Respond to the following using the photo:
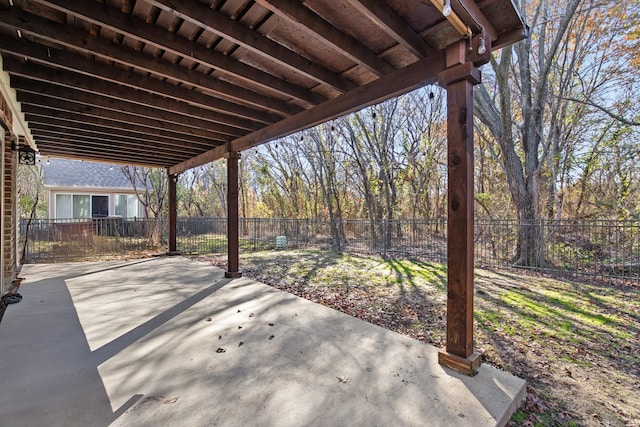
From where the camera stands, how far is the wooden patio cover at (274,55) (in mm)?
2023

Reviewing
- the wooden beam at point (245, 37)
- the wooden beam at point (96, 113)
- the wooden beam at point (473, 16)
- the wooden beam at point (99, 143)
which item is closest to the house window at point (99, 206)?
the wooden beam at point (99, 143)

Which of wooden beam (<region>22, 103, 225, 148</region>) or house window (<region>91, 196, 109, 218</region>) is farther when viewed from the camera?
house window (<region>91, 196, 109, 218</region>)

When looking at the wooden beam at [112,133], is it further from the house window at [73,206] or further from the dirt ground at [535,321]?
the house window at [73,206]

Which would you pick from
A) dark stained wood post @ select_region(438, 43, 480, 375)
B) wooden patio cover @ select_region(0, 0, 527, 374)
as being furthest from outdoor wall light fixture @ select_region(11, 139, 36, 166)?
dark stained wood post @ select_region(438, 43, 480, 375)

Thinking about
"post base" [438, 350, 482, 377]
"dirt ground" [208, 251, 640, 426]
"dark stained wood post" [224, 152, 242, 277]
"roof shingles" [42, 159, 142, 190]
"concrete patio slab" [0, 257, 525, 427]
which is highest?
"roof shingles" [42, 159, 142, 190]

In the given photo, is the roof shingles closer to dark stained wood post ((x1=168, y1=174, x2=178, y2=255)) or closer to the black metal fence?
the black metal fence

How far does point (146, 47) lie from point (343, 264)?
5.75 metres

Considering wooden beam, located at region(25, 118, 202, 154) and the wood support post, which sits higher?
wooden beam, located at region(25, 118, 202, 154)

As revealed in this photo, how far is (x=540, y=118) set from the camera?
276 inches

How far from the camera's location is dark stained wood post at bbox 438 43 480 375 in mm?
2141

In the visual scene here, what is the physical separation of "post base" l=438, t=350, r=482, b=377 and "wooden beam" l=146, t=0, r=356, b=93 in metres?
2.60

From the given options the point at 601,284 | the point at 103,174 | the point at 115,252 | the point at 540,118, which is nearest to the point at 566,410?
the point at 601,284

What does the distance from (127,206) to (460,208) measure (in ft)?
50.9

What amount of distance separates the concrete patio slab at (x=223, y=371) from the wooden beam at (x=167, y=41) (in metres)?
2.48
